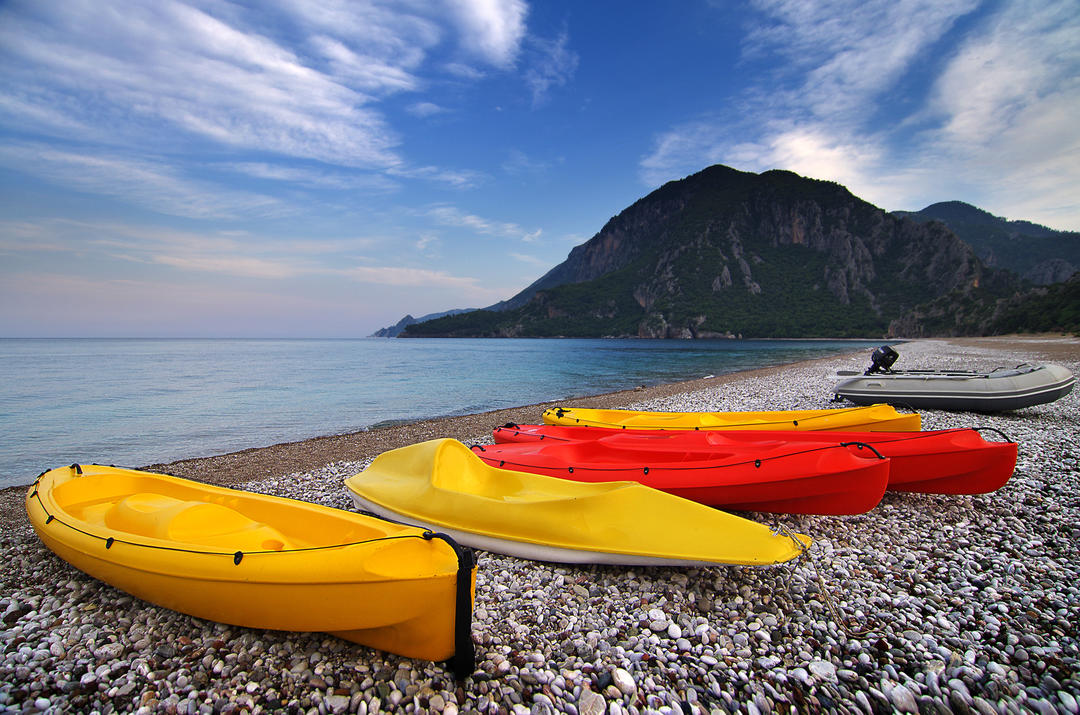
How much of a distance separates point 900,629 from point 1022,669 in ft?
1.99

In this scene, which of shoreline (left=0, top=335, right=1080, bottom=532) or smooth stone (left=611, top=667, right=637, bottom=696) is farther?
shoreline (left=0, top=335, right=1080, bottom=532)

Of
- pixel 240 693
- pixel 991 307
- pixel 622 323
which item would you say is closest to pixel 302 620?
pixel 240 693

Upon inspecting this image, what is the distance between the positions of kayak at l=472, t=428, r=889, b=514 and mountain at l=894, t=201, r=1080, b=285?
13721 cm

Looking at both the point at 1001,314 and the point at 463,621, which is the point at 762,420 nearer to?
the point at 463,621

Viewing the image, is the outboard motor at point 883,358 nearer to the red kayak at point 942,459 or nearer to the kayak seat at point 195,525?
the red kayak at point 942,459

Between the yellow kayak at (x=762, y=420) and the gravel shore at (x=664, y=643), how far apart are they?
2615mm

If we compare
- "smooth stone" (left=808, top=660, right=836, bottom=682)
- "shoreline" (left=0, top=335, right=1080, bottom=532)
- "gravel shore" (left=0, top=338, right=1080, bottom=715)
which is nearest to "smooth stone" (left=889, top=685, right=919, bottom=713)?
"gravel shore" (left=0, top=338, right=1080, bottom=715)

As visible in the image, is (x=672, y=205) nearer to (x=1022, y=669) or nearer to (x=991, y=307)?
(x=991, y=307)

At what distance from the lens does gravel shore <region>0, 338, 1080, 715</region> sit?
9.11 ft

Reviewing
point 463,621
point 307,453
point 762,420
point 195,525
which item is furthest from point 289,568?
point 307,453

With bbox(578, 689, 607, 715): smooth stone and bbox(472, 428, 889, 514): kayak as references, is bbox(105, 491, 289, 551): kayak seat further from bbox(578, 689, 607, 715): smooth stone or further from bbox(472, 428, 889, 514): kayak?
bbox(472, 428, 889, 514): kayak

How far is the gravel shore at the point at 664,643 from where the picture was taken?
2.78m

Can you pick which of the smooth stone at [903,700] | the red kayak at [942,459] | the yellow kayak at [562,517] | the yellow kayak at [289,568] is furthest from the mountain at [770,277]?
the yellow kayak at [289,568]

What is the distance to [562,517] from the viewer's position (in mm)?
4301
